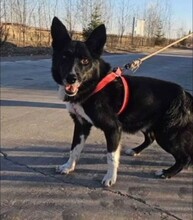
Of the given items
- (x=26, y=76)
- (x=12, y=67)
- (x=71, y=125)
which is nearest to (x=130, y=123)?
(x=71, y=125)

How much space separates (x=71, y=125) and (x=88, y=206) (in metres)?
2.65

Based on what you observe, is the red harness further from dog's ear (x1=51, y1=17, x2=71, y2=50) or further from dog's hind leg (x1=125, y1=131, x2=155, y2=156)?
dog's hind leg (x1=125, y1=131, x2=155, y2=156)

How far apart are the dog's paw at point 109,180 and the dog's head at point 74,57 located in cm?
92

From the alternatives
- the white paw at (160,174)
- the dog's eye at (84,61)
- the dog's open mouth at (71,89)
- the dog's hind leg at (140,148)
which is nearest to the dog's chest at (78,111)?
the dog's open mouth at (71,89)

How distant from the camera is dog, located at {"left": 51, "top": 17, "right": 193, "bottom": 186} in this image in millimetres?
3533

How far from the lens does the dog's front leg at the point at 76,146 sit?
4023 mm

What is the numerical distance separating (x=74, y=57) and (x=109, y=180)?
1.27 m

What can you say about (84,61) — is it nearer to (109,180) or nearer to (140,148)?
(109,180)

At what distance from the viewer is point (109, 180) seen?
381 cm

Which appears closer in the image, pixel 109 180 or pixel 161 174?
pixel 109 180

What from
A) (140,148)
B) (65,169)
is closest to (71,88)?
(65,169)

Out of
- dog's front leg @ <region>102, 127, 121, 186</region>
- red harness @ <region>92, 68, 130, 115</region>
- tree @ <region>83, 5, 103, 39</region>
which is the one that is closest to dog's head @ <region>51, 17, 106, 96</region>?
red harness @ <region>92, 68, 130, 115</region>

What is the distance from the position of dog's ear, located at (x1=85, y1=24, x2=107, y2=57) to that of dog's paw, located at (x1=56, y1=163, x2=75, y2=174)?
4.06 feet

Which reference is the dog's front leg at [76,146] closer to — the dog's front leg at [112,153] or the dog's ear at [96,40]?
the dog's front leg at [112,153]
